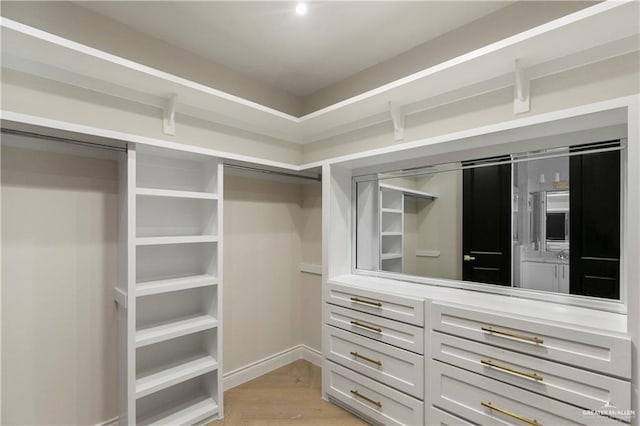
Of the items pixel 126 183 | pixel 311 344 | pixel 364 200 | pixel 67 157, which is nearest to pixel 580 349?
pixel 364 200

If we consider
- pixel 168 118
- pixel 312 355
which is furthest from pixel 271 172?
pixel 312 355

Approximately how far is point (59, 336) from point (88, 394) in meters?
0.43

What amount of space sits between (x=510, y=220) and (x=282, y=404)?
211 centimetres

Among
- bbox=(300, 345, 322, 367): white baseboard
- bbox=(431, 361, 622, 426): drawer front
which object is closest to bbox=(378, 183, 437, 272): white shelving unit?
bbox=(431, 361, 622, 426): drawer front

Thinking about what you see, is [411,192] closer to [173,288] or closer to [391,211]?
[391,211]

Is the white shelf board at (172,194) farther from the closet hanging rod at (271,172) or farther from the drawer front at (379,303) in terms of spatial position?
the drawer front at (379,303)

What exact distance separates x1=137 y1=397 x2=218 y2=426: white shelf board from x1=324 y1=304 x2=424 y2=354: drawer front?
1.04m

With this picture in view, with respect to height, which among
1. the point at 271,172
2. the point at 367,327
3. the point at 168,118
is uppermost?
the point at 168,118

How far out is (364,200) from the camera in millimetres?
2590

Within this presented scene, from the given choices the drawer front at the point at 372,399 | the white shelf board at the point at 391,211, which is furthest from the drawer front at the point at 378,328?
the white shelf board at the point at 391,211

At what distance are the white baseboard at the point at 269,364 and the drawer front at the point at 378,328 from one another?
91 cm

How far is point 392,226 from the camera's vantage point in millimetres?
2434

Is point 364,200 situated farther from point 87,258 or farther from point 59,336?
point 59,336

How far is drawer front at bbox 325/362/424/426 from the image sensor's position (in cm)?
186
